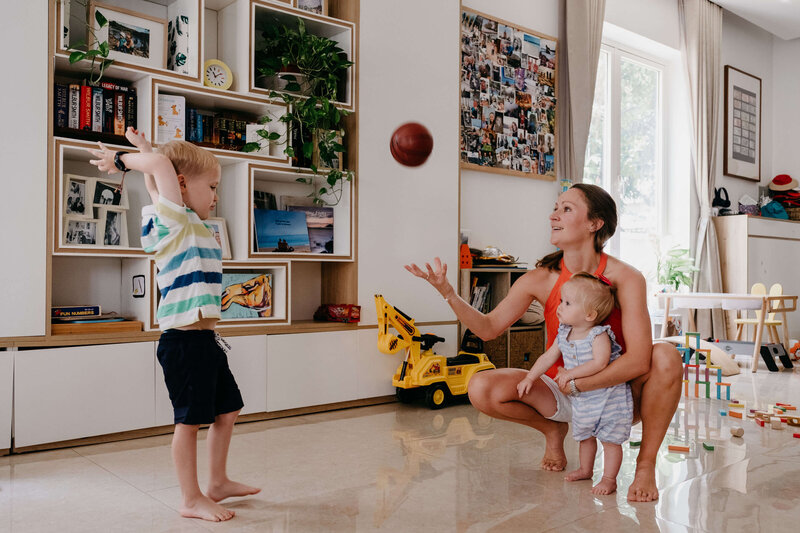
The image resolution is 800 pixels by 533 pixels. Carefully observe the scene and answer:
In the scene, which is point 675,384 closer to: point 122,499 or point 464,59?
point 122,499

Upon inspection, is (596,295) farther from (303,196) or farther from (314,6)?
(314,6)

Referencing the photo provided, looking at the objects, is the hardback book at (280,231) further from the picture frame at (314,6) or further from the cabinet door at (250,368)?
the picture frame at (314,6)

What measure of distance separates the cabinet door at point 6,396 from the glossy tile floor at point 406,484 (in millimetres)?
80

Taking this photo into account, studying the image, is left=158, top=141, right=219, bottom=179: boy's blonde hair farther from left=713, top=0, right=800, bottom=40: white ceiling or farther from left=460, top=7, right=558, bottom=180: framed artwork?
left=713, top=0, right=800, bottom=40: white ceiling

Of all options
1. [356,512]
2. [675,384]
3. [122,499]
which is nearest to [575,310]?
[675,384]

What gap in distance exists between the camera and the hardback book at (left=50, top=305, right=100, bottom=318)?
2.72 metres

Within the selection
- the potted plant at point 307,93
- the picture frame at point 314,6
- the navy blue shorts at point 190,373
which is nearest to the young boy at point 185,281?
the navy blue shorts at point 190,373

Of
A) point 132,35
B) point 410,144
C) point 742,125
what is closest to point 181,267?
point 132,35

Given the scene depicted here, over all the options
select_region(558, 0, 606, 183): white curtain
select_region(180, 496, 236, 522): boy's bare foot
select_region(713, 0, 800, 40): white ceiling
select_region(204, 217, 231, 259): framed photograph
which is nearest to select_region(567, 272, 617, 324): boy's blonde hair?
select_region(180, 496, 236, 522): boy's bare foot

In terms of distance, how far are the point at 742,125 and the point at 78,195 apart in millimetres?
6631

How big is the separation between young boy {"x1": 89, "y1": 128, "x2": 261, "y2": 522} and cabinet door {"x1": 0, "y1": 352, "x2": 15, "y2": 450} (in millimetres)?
1003

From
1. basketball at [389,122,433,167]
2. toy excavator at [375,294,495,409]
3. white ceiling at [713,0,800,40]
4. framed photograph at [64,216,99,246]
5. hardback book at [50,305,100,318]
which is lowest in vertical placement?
toy excavator at [375,294,495,409]

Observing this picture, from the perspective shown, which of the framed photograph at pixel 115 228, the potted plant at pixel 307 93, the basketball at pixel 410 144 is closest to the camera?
the framed photograph at pixel 115 228

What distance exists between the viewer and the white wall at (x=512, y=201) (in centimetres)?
458
